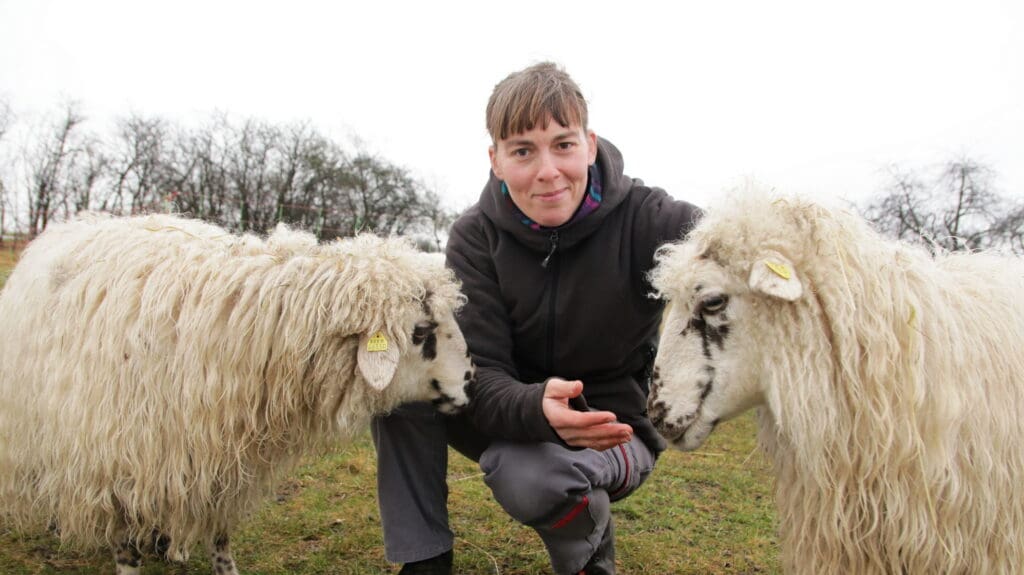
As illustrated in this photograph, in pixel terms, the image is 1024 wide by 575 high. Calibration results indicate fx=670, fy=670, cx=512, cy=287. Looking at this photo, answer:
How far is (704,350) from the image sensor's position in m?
2.18

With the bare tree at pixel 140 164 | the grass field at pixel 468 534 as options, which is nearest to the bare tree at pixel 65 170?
the bare tree at pixel 140 164

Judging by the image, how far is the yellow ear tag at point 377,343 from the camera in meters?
2.60

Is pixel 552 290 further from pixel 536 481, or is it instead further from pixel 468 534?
pixel 468 534

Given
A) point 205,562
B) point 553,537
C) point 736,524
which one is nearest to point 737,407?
point 553,537

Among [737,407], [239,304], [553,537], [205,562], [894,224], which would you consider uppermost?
[894,224]

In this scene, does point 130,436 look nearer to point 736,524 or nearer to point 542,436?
point 542,436

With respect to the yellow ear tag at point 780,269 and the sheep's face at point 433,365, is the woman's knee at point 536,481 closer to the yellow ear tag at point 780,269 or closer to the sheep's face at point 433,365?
the sheep's face at point 433,365

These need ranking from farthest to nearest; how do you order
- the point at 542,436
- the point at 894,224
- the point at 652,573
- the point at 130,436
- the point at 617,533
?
the point at 894,224 → the point at 617,533 → the point at 652,573 → the point at 130,436 → the point at 542,436

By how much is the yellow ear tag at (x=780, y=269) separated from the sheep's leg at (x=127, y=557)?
2768 mm

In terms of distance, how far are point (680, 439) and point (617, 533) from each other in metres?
1.87

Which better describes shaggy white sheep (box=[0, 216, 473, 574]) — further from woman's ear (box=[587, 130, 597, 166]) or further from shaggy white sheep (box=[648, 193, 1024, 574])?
shaggy white sheep (box=[648, 193, 1024, 574])

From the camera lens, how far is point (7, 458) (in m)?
2.95

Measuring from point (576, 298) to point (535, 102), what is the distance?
2.62ft

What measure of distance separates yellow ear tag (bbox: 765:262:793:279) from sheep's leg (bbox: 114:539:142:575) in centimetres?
277
